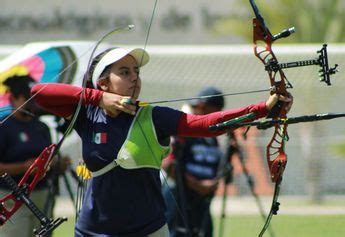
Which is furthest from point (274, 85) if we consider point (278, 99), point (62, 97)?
point (62, 97)

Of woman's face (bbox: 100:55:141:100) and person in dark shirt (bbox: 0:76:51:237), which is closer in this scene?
woman's face (bbox: 100:55:141:100)

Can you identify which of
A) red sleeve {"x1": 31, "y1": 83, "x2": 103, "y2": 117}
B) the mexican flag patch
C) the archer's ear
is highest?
the archer's ear

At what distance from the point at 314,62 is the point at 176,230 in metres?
3.73

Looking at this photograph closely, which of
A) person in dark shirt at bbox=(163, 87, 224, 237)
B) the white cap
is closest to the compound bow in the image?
the white cap

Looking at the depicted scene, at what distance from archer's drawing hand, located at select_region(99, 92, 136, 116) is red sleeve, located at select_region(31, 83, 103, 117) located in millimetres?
46

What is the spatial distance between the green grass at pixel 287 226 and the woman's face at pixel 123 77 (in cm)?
375

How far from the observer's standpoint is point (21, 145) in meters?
6.90

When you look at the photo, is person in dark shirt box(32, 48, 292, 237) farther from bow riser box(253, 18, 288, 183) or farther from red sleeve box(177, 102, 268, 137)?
bow riser box(253, 18, 288, 183)

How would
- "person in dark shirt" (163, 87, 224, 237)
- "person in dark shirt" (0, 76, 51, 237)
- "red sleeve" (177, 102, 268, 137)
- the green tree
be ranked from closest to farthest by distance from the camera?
"red sleeve" (177, 102, 268, 137)
"person in dark shirt" (0, 76, 51, 237)
"person in dark shirt" (163, 87, 224, 237)
the green tree

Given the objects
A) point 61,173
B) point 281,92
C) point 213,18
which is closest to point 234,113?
point 281,92

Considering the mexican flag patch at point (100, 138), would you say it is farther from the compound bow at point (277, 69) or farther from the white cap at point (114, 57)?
the compound bow at point (277, 69)

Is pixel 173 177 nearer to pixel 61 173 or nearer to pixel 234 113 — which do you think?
pixel 61 173

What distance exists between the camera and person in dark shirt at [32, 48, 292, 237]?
4.92 metres

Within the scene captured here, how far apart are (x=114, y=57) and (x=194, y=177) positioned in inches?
124
